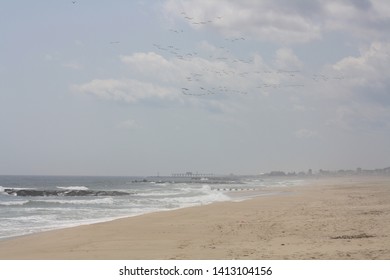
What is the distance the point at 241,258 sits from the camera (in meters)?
10.7

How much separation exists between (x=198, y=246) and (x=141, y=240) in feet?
8.59

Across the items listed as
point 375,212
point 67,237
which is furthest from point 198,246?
point 375,212

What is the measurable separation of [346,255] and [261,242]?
9.83ft

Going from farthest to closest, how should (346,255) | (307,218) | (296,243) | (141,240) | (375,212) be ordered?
(375,212)
(307,218)
(141,240)
(296,243)
(346,255)

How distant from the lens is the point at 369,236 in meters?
13.3

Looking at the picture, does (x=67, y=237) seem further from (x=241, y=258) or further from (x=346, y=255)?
(x=346, y=255)

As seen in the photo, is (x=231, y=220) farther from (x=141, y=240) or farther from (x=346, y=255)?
(x=346, y=255)
